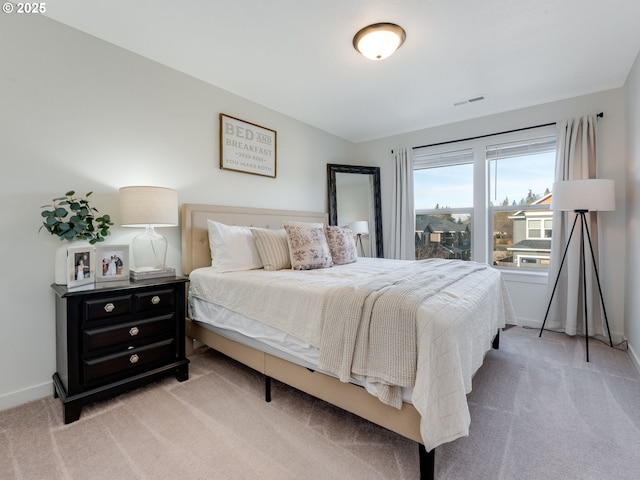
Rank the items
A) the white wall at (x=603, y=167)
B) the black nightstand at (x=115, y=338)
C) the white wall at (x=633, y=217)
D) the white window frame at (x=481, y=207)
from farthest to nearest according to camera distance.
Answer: the white window frame at (x=481, y=207), the white wall at (x=603, y=167), the white wall at (x=633, y=217), the black nightstand at (x=115, y=338)

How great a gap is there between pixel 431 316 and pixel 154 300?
182 centimetres

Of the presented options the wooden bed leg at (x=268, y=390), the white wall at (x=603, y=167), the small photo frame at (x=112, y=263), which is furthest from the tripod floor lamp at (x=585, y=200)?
the small photo frame at (x=112, y=263)

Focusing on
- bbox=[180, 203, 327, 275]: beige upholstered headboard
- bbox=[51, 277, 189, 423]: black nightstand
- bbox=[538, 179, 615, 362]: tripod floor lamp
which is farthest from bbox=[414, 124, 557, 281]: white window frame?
bbox=[51, 277, 189, 423]: black nightstand

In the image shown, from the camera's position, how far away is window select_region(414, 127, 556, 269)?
11.3ft

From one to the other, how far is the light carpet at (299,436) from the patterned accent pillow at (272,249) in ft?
2.97

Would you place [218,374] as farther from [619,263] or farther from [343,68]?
[619,263]

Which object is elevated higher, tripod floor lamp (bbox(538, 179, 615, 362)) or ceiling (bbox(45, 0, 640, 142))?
ceiling (bbox(45, 0, 640, 142))

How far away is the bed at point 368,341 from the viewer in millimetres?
1169

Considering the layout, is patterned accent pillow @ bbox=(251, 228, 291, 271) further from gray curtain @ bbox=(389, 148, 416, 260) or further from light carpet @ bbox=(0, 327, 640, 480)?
gray curtain @ bbox=(389, 148, 416, 260)

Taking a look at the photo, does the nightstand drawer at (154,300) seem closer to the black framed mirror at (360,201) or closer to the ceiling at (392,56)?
the ceiling at (392,56)

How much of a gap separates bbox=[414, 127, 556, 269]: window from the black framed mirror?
1.92 feet

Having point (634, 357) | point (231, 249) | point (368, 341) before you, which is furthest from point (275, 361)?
point (634, 357)

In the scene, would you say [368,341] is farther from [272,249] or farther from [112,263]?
[112,263]

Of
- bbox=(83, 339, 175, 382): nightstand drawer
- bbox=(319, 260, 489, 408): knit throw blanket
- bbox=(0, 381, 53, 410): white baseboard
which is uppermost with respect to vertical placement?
bbox=(319, 260, 489, 408): knit throw blanket
